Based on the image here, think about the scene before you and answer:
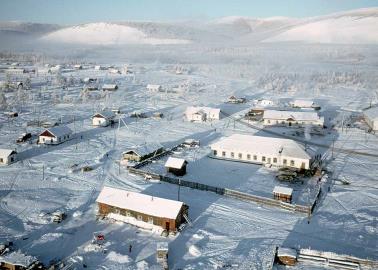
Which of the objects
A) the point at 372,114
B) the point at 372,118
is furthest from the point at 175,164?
the point at 372,114

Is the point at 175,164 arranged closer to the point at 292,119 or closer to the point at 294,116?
→ the point at 292,119

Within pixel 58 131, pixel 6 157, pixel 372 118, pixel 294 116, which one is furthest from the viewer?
pixel 294 116

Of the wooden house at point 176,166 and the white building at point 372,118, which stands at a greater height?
the white building at point 372,118

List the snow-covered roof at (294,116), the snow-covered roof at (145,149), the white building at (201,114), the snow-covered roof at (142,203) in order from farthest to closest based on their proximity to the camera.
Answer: the white building at (201,114)
the snow-covered roof at (294,116)
the snow-covered roof at (145,149)
the snow-covered roof at (142,203)

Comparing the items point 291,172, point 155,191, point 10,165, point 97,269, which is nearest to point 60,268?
point 97,269

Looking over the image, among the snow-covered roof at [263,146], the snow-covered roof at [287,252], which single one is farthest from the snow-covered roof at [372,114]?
the snow-covered roof at [287,252]

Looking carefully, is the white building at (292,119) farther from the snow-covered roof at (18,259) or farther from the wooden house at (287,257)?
the snow-covered roof at (18,259)

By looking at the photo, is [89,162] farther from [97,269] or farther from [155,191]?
[97,269]
